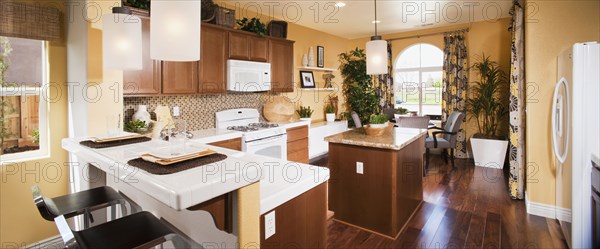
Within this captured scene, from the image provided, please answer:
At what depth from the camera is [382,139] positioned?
2.91 m

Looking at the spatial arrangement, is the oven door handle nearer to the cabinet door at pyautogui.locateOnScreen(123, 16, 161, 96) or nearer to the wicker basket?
the cabinet door at pyautogui.locateOnScreen(123, 16, 161, 96)

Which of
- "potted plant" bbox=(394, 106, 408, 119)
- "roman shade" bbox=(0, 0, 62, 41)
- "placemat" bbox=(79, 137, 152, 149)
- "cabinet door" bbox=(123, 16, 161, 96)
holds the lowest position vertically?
"placemat" bbox=(79, 137, 152, 149)

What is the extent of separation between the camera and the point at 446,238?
269cm

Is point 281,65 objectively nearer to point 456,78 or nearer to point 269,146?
point 269,146

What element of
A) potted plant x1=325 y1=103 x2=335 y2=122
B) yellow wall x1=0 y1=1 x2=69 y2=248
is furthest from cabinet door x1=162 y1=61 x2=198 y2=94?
potted plant x1=325 y1=103 x2=335 y2=122

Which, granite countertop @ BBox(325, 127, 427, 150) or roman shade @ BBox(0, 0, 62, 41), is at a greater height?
roman shade @ BBox(0, 0, 62, 41)

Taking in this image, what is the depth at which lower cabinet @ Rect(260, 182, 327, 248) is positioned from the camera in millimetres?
1336

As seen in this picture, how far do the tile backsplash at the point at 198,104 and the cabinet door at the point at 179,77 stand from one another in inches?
11.1

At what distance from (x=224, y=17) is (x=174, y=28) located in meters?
2.55

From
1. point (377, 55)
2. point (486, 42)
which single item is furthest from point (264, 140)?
point (486, 42)

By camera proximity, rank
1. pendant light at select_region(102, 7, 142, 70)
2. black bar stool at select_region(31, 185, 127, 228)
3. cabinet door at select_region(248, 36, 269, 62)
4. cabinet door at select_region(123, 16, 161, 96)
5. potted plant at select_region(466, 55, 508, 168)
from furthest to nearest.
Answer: potted plant at select_region(466, 55, 508, 168) → cabinet door at select_region(248, 36, 269, 62) → cabinet door at select_region(123, 16, 161, 96) → pendant light at select_region(102, 7, 142, 70) → black bar stool at select_region(31, 185, 127, 228)

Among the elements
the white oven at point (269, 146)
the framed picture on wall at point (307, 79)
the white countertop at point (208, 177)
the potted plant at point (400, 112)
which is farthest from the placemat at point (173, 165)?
the potted plant at point (400, 112)

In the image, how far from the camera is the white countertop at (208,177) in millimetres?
912

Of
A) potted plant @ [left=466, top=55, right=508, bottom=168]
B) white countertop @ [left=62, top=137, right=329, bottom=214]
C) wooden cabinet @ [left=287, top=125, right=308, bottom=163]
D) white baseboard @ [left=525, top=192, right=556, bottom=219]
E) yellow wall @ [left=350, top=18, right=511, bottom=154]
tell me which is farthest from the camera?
yellow wall @ [left=350, top=18, right=511, bottom=154]
